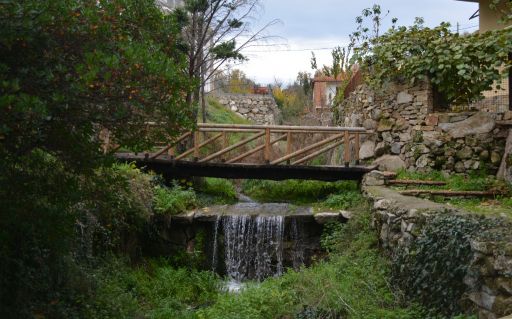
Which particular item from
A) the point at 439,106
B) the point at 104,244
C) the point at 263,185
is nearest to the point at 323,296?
the point at 104,244

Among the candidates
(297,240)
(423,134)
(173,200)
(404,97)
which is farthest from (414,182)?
(173,200)

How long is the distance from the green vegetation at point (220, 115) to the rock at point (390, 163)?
1161 centimetres

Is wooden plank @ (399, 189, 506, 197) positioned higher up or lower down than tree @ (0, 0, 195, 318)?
lower down

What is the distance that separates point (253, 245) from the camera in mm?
10289

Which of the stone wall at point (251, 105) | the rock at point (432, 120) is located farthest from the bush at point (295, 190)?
the stone wall at point (251, 105)

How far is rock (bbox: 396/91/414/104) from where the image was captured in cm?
1128

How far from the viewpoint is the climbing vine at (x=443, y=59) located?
984cm

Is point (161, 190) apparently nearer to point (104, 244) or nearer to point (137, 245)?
point (137, 245)

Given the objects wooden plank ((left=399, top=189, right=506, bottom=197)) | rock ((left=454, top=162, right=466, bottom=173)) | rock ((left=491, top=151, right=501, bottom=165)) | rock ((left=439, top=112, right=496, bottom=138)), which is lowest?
wooden plank ((left=399, top=189, right=506, bottom=197))

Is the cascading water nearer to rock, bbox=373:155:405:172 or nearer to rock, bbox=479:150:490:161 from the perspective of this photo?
rock, bbox=373:155:405:172

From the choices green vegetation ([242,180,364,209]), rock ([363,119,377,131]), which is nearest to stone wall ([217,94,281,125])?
green vegetation ([242,180,364,209])

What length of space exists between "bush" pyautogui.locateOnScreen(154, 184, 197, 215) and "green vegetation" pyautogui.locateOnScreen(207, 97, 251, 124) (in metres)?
11.1

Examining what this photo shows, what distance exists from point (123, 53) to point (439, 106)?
8.44m

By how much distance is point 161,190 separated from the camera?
10.9 m
